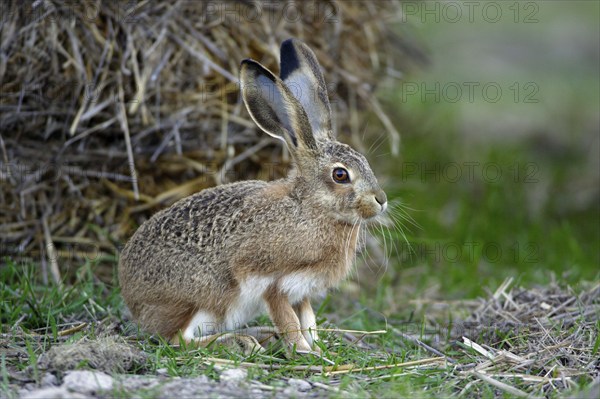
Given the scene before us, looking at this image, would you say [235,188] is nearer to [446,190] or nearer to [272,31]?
[272,31]

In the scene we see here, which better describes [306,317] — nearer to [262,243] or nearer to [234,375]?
[262,243]

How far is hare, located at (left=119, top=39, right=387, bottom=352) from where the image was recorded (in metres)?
4.70

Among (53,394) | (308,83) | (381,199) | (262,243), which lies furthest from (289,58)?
(53,394)

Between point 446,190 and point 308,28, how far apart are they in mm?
2354

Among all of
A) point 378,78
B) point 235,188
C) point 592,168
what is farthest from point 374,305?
point 592,168

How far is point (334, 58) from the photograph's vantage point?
7043 mm

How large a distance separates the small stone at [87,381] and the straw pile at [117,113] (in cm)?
242

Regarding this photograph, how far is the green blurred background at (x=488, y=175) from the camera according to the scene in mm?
7145

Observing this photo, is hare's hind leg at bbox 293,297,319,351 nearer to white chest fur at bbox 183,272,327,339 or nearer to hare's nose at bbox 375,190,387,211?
white chest fur at bbox 183,272,327,339

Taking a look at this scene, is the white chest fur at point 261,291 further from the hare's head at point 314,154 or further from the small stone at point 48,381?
the small stone at point 48,381

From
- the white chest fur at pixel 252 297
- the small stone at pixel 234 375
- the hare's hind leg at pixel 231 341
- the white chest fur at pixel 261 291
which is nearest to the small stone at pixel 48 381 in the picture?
the small stone at pixel 234 375

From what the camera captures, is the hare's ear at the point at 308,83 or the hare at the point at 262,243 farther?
the hare's ear at the point at 308,83

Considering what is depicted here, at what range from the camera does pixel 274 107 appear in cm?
491

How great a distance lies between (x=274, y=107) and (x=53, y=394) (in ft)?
6.96
